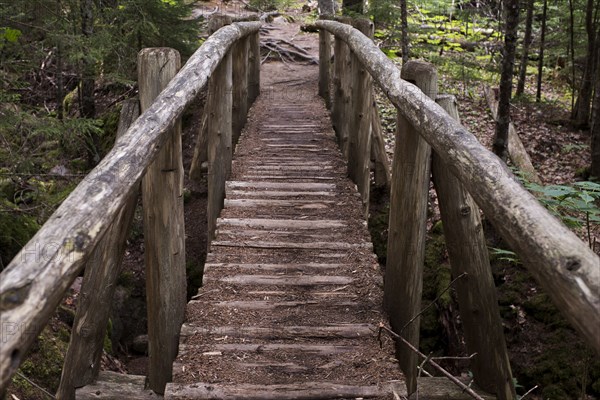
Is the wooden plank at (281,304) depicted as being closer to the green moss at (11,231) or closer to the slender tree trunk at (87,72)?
the green moss at (11,231)

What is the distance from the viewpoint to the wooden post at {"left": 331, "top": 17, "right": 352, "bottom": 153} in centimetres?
730

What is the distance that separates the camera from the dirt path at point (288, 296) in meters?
3.31

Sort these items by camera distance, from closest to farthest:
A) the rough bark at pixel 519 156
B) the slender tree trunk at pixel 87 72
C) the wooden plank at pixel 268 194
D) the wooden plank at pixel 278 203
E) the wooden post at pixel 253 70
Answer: the wooden plank at pixel 278 203 → the wooden plank at pixel 268 194 → the rough bark at pixel 519 156 → the slender tree trunk at pixel 87 72 → the wooden post at pixel 253 70

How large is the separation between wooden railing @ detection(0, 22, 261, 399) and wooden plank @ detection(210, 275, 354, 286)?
706 millimetres

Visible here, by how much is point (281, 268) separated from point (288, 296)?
1.37 feet

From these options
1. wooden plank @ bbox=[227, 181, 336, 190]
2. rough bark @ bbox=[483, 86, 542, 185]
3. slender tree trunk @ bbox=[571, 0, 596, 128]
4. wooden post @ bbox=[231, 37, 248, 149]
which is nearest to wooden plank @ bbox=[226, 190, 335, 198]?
wooden plank @ bbox=[227, 181, 336, 190]

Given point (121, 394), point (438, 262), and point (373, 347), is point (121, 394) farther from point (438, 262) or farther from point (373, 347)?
point (438, 262)

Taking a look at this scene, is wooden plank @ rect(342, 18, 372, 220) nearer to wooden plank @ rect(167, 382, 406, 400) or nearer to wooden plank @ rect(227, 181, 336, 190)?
wooden plank @ rect(227, 181, 336, 190)

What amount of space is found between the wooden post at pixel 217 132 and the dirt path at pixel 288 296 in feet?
0.50

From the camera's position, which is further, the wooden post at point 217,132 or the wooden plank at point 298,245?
the wooden post at point 217,132

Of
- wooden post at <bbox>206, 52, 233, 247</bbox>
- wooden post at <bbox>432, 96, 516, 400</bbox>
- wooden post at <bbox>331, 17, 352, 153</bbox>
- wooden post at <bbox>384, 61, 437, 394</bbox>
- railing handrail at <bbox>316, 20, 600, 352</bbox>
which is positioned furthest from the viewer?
wooden post at <bbox>331, 17, 352, 153</bbox>

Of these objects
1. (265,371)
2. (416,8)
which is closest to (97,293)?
(265,371)

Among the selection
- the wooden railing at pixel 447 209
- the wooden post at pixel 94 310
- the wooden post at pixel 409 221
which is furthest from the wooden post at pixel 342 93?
the wooden post at pixel 94 310

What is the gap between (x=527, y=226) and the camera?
175 centimetres
